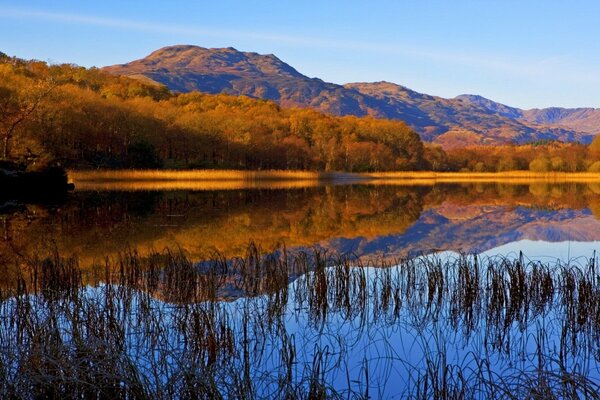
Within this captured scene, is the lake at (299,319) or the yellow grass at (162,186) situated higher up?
the lake at (299,319)

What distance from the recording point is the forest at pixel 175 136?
57.6 metres

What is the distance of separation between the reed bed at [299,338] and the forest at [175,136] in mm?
30511

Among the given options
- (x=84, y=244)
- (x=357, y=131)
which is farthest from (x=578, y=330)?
(x=357, y=131)

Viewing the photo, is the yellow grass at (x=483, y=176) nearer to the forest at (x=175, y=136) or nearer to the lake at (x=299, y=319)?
the forest at (x=175, y=136)

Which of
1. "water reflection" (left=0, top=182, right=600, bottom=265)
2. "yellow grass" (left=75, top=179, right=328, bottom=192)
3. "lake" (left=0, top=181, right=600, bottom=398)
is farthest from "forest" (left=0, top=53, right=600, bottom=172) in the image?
"lake" (left=0, top=181, right=600, bottom=398)

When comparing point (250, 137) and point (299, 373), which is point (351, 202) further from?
point (250, 137)

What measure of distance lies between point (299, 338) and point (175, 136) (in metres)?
77.0

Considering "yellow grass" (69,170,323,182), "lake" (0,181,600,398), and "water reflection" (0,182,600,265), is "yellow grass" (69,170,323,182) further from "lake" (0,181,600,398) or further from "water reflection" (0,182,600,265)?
"lake" (0,181,600,398)

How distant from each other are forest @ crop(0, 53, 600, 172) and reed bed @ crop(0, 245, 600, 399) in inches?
1201

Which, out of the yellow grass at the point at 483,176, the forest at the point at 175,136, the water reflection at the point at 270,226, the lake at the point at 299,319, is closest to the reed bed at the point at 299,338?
the lake at the point at 299,319

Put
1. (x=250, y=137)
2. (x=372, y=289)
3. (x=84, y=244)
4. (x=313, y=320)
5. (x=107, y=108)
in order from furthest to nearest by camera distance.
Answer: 1. (x=250, y=137)
2. (x=107, y=108)
3. (x=84, y=244)
4. (x=372, y=289)
5. (x=313, y=320)

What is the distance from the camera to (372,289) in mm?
10805

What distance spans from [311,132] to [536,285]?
119 meters

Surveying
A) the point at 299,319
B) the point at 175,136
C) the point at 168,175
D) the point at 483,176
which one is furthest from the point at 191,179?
the point at 299,319
